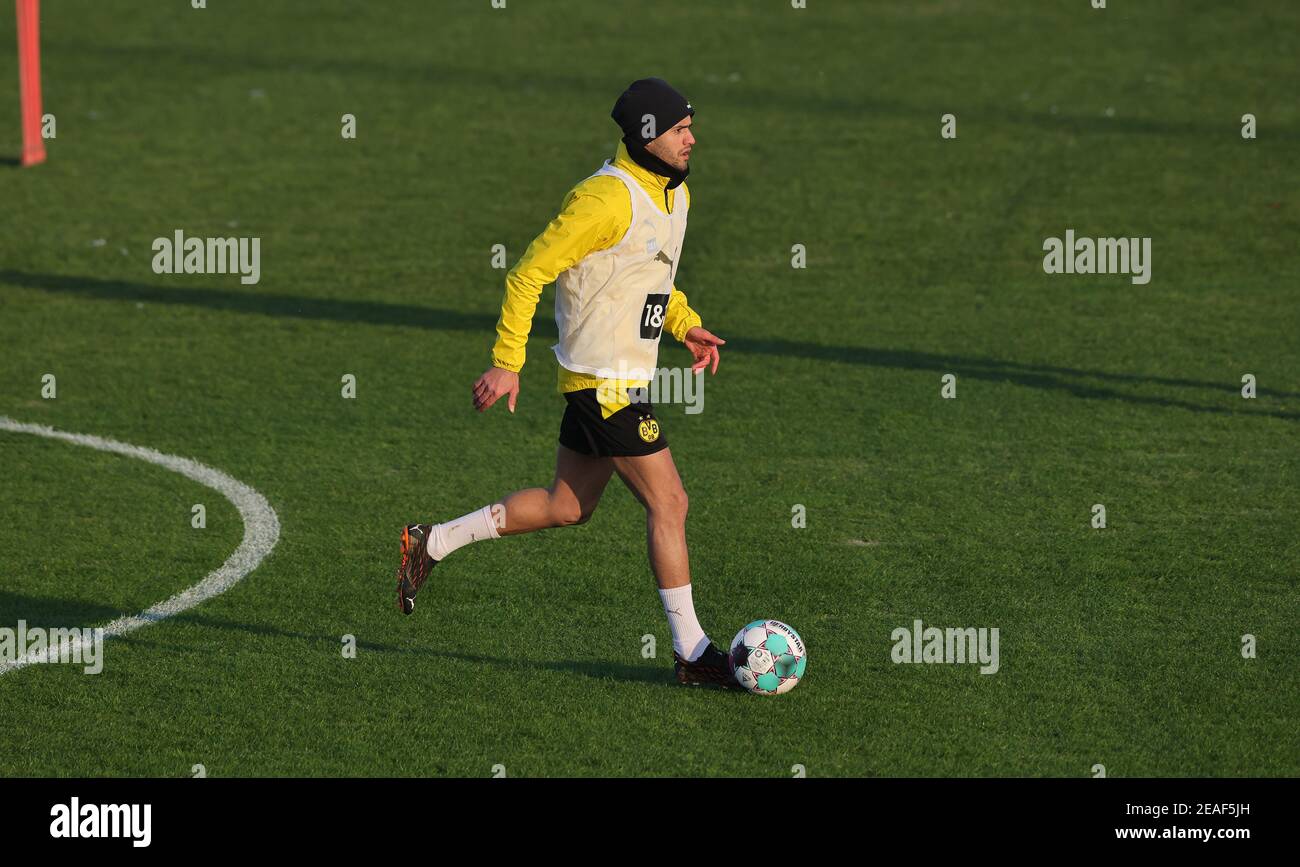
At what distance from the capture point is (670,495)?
6422mm

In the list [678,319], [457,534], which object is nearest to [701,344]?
[678,319]

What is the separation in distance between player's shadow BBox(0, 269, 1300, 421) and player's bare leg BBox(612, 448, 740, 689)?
14.9ft

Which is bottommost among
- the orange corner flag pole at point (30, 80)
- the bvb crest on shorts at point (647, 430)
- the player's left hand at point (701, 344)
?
the bvb crest on shorts at point (647, 430)

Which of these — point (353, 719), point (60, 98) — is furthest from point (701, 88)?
point (353, 719)

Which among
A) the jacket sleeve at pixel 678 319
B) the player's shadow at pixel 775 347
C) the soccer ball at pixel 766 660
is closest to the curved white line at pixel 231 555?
the jacket sleeve at pixel 678 319

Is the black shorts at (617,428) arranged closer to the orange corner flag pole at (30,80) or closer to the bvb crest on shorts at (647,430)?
the bvb crest on shorts at (647,430)

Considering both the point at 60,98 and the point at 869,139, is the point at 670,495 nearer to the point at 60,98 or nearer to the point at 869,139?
the point at 869,139

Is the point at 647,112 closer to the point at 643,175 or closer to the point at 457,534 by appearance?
the point at 643,175

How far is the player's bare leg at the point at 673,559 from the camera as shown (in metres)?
6.40

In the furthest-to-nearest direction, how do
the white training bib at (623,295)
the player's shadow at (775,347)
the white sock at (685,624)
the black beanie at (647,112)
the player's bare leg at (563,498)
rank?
1. the player's shadow at (775,347)
2. the player's bare leg at (563,498)
3. the white sock at (685,624)
4. the white training bib at (623,295)
5. the black beanie at (647,112)

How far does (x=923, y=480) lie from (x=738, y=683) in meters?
2.76

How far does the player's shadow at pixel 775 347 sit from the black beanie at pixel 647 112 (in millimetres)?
4832

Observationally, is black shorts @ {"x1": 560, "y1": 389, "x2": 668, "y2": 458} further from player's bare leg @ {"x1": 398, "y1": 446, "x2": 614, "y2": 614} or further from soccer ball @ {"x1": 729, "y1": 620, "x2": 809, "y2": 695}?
soccer ball @ {"x1": 729, "y1": 620, "x2": 809, "y2": 695}

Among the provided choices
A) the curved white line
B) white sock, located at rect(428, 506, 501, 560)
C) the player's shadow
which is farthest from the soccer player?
the player's shadow
